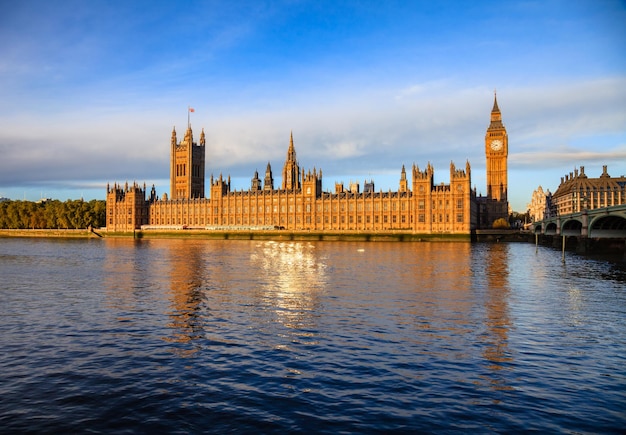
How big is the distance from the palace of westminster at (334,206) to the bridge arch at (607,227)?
49.6 metres

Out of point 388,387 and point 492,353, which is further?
point 492,353

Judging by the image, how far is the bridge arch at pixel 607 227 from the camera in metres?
79.1

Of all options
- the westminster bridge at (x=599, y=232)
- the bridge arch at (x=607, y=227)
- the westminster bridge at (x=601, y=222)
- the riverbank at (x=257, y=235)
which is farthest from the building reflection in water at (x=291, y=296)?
the riverbank at (x=257, y=235)

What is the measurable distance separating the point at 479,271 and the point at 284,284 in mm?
22157

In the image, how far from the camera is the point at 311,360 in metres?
18.9

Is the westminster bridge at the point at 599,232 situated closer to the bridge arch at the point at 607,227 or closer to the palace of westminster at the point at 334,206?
the bridge arch at the point at 607,227

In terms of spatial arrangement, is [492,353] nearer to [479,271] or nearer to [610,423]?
[610,423]

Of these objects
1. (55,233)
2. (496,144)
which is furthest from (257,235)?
(496,144)

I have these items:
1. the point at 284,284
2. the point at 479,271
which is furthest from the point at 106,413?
the point at 479,271

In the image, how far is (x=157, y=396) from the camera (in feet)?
50.0

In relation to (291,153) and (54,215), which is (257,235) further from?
(54,215)

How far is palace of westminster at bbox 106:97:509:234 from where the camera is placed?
145 meters

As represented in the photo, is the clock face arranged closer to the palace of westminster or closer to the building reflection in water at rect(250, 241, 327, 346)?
the palace of westminster

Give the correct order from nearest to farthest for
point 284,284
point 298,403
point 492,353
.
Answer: point 298,403 < point 492,353 < point 284,284
